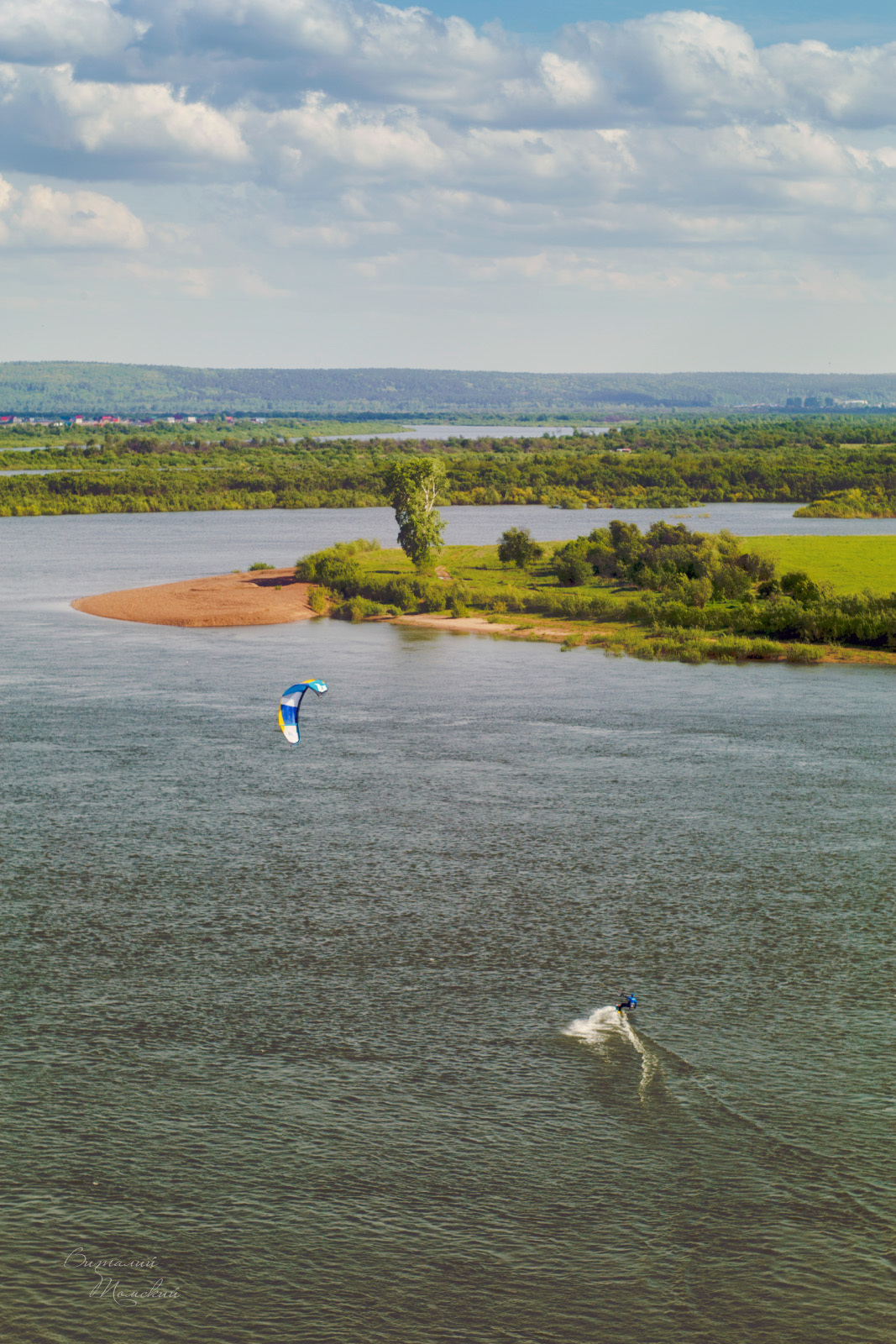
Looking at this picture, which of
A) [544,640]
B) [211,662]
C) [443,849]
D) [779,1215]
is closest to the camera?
[779,1215]

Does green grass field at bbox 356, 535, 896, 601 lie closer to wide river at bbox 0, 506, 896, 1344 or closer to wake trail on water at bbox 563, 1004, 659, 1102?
wide river at bbox 0, 506, 896, 1344

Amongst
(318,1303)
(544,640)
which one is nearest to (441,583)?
(544,640)

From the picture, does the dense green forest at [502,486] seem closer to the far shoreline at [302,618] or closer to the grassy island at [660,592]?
the grassy island at [660,592]

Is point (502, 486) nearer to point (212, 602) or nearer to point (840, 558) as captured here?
point (840, 558)

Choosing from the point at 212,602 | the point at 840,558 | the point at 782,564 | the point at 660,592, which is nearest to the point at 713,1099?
the point at 660,592

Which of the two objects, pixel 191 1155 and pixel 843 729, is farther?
pixel 843 729

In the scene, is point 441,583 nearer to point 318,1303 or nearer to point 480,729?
point 480,729

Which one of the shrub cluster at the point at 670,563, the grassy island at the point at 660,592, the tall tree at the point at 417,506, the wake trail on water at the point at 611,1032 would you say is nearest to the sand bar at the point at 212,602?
the grassy island at the point at 660,592

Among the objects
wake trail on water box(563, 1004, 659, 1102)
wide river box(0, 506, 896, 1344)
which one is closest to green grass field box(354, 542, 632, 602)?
wide river box(0, 506, 896, 1344)
